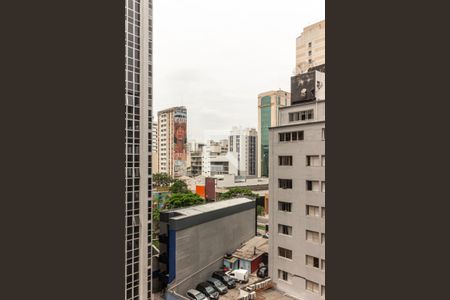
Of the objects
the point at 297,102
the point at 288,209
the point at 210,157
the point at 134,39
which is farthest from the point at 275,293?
the point at 210,157

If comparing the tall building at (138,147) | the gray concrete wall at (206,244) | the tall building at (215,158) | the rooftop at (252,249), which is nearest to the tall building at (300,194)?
the rooftop at (252,249)

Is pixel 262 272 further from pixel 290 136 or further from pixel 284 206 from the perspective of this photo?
pixel 290 136

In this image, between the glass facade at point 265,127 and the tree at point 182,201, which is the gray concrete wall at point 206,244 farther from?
the glass facade at point 265,127

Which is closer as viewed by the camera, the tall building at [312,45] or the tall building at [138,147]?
the tall building at [138,147]

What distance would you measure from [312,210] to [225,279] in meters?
5.33

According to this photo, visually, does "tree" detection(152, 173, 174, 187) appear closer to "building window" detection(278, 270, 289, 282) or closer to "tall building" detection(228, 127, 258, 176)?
"tall building" detection(228, 127, 258, 176)

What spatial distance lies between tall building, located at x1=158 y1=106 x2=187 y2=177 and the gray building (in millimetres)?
22736

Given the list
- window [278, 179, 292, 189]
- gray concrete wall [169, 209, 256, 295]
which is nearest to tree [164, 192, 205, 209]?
gray concrete wall [169, 209, 256, 295]

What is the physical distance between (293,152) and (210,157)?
102 feet

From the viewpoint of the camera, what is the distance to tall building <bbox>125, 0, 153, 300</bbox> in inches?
320

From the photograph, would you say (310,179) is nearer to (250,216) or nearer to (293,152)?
(293,152)

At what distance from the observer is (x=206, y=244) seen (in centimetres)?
1225

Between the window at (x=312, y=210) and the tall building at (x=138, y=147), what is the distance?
5.61 metres

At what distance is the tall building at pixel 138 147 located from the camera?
26.6 feet
